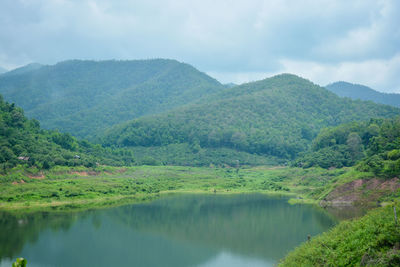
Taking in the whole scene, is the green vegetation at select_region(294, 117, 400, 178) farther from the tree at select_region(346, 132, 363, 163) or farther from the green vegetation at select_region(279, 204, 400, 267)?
the green vegetation at select_region(279, 204, 400, 267)

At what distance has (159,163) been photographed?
9900cm

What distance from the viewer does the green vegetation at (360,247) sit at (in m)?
16.0

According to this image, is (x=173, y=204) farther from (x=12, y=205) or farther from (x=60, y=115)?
(x=60, y=115)

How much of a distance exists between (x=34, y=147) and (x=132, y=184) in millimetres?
16512

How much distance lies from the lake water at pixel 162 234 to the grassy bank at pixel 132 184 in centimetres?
646

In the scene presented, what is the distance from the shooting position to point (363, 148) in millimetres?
73438

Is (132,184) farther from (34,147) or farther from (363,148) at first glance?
(363,148)

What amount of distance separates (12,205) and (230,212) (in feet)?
83.4

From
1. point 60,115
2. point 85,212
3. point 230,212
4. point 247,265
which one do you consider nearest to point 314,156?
point 230,212

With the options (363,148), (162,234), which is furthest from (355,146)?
(162,234)

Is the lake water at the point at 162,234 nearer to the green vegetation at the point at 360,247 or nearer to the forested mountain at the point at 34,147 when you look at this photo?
the green vegetation at the point at 360,247

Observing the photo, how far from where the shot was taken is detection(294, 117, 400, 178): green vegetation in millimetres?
45688

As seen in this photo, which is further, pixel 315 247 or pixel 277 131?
pixel 277 131

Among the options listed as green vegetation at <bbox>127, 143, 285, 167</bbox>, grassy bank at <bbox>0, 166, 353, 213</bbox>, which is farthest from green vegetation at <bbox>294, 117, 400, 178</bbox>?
green vegetation at <bbox>127, 143, 285, 167</bbox>
